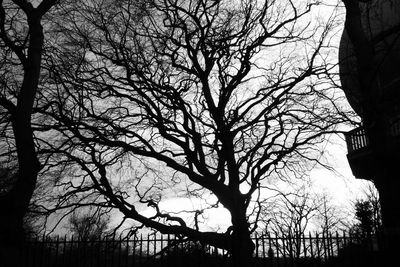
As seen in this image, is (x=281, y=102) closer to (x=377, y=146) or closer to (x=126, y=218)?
(x=126, y=218)

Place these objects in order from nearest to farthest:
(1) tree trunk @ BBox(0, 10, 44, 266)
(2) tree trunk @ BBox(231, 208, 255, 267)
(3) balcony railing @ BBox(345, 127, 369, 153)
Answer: (1) tree trunk @ BBox(0, 10, 44, 266) → (2) tree trunk @ BBox(231, 208, 255, 267) → (3) balcony railing @ BBox(345, 127, 369, 153)

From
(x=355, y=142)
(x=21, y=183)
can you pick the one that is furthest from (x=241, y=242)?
(x=355, y=142)

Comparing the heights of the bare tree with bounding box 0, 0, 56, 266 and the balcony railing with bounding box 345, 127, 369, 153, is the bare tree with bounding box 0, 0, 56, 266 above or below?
below

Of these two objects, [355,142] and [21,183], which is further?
[355,142]

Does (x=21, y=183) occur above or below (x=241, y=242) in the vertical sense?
above

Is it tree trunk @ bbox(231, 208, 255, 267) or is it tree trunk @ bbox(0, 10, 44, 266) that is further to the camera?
tree trunk @ bbox(231, 208, 255, 267)

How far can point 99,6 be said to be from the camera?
11.2 m

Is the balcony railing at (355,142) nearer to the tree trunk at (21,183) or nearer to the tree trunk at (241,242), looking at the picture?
the tree trunk at (241,242)

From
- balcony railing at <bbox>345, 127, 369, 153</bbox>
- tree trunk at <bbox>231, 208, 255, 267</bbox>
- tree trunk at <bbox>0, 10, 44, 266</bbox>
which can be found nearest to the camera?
tree trunk at <bbox>0, 10, 44, 266</bbox>

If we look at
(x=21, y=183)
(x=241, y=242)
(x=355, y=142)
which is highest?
(x=355, y=142)

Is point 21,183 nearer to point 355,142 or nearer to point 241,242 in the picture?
point 241,242

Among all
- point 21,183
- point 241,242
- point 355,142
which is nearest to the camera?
point 21,183

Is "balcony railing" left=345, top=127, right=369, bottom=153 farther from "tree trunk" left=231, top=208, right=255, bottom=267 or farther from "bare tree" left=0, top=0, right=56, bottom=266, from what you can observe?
"bare tree" left=0, top=0, right=56, bottom=266

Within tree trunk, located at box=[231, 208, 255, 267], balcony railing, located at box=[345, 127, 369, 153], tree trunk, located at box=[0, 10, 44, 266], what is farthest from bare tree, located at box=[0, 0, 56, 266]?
balcony railing, located at box=[345, 127, 369, 153]
